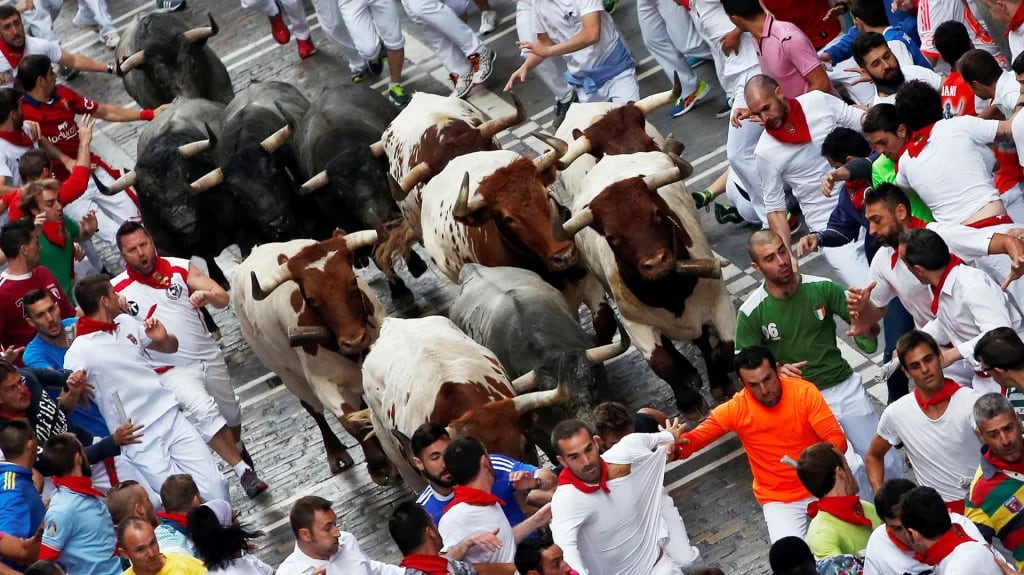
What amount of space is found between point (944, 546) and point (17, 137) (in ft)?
35.8

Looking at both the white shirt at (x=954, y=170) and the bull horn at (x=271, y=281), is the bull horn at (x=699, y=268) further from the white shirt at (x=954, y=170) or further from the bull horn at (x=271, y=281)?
the bull horn at (x=271, y=281)

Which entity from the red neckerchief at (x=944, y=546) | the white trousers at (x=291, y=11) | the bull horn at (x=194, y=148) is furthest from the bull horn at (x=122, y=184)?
the red neckerchief at (x=944, y=546)

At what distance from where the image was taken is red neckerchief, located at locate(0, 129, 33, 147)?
16.7 metres

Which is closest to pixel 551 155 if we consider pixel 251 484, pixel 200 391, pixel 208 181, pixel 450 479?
pixel 200 391

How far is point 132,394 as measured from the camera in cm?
1279

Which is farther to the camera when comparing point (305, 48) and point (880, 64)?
point (305, 48)

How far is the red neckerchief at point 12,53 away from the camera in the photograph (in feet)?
60.3

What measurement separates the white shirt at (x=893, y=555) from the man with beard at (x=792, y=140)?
421 cm

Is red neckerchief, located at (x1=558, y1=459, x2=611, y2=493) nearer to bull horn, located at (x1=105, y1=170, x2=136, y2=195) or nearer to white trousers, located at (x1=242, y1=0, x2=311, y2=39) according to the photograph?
bull horn, located at (x1=105, y1=170, x2=136, y2=195)

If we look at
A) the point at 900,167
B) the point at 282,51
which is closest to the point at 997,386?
the point at 900,167

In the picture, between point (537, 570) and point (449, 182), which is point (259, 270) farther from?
point (537, 570)

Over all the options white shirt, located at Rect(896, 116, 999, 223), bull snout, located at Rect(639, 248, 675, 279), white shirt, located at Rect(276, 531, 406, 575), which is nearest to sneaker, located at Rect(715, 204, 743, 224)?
bull snout, located at Rect(639, 248, 675, 279)

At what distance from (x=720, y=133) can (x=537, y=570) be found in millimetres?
8040

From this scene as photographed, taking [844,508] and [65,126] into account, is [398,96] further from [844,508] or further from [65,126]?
[844,508]
